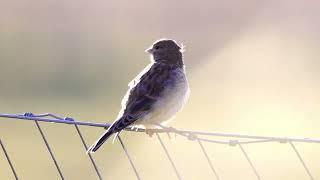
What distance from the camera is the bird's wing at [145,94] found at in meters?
6.15

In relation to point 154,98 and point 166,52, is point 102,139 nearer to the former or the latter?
point 154,98

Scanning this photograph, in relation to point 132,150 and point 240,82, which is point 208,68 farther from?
point 132,150

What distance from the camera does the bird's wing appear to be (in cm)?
615

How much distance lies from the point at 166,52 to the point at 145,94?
0.87 meters

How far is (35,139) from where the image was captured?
41.9 ft

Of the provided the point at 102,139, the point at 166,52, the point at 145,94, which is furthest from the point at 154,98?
the point at 102,139

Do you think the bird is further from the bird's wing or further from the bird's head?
the bird's head

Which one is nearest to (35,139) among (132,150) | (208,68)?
(132,150)

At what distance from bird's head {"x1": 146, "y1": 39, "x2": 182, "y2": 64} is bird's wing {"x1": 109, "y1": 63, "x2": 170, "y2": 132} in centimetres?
37

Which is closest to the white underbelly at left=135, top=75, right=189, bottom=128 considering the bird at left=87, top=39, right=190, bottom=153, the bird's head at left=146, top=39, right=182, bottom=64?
the bird at left=87, top=39, right=190, bottom=153

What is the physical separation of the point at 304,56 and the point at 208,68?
79.6 inches

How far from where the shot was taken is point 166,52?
7.19m

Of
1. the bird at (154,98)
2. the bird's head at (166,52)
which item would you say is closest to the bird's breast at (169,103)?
the bird at (154,98)

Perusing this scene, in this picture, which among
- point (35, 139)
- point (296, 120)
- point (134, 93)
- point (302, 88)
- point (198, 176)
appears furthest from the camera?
point (302, 88)
